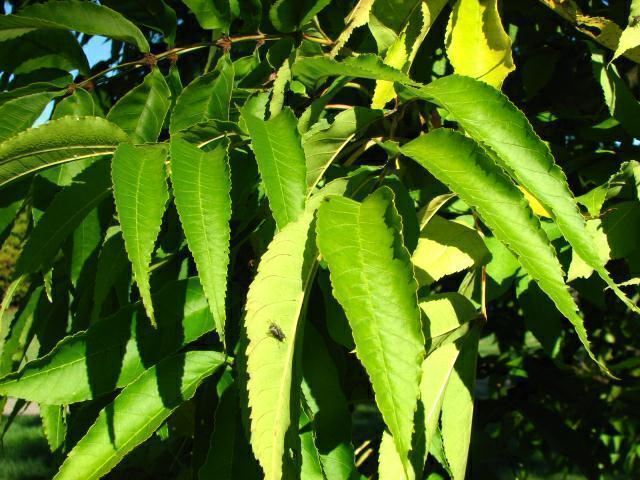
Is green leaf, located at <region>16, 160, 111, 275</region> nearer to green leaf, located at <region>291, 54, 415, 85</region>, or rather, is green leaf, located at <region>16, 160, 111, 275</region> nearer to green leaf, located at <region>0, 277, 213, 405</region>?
green leaf, located at <region>0, 277, 213, 405</region>

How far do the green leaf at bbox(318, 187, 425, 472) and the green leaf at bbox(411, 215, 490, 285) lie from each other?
0.22 meters

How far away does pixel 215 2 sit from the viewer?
3.10ft

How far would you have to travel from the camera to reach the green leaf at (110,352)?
0.77 metres

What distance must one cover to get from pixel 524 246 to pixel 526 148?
0.11 metres

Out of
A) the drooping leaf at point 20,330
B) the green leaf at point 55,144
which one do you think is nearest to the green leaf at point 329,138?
the green leaf at point 55,144

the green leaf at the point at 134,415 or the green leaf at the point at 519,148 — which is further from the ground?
the green leaf at the point at 519,148

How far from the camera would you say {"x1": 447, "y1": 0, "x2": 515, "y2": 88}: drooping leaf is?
864 mm

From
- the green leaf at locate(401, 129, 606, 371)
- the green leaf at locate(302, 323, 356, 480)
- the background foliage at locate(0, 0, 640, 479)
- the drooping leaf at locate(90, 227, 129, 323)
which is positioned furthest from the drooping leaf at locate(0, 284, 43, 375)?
the green leaf at locate(401, 129, 606, 371)

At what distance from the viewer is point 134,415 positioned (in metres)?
0.74

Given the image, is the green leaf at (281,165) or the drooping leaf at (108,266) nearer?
the green leaf at (281,165)

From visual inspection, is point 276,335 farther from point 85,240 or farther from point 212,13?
point 212,13

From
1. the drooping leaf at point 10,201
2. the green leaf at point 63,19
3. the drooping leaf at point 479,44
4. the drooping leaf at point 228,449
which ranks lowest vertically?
the drooping leaf at point 228,449

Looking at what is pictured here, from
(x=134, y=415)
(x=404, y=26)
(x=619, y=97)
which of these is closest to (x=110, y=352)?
(x=134, y=415)

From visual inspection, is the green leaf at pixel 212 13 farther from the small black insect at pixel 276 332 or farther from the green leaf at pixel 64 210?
the small black insect at pixel 276 332
